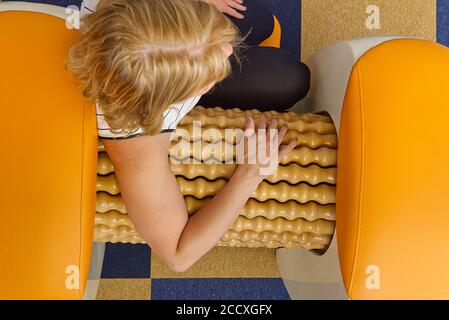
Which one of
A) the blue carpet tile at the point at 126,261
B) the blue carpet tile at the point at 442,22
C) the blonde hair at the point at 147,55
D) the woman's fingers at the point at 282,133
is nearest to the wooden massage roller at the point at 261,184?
the woman's fingers at the point at 282,133

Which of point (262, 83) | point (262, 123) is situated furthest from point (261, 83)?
point (262, 123)

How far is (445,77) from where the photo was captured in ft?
2.29

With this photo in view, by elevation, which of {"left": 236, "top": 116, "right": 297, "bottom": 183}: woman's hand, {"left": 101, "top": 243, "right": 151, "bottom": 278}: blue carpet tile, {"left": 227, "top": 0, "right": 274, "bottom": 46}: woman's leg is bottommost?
{"left": 101, "top": 243, "right": 151, "bottom": 278}: blue carpet tile

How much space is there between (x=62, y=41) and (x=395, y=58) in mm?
487

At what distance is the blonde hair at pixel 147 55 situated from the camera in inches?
19.4

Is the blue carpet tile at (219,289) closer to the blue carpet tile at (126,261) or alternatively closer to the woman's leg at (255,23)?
the blue carpet tile at (126,261)

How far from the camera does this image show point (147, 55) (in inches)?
19.5

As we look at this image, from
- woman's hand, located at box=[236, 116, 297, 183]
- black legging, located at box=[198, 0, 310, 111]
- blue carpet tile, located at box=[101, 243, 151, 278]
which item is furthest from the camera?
blue carpet tile, located at box=[101, 243, 151, 278]

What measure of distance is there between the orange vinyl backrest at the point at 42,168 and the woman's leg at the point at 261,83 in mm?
278

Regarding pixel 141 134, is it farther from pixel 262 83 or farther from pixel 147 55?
pixel 262 83

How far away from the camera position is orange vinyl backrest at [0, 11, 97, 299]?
0.60 metres

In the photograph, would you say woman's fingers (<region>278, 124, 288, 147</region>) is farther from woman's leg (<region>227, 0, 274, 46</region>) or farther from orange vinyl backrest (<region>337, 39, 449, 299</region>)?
woman's leg (<region>227, 0, 274, 46</region>)

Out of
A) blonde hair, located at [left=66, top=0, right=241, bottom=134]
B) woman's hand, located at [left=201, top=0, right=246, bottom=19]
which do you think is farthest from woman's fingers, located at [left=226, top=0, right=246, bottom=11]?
blonde hair, located at [left=66, top=0, right=241, bottom=134]

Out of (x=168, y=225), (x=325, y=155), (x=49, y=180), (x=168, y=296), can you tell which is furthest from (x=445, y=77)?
(x=168, y=296)
